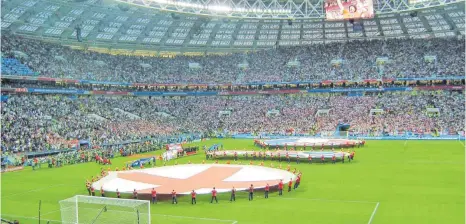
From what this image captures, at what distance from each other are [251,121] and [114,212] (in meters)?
53.7

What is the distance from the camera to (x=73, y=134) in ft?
170

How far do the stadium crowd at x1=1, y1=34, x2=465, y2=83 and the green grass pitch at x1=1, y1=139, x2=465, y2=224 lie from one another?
33769 millimetres

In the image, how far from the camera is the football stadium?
76.8 ft

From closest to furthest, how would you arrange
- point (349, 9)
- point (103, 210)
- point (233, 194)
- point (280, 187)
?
1. point (103, 210)
2. point (233, 194)
3. point (280, 187)
4. point (349, 9)

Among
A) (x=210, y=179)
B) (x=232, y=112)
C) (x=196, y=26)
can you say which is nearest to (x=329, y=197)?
(x=210, y=179)

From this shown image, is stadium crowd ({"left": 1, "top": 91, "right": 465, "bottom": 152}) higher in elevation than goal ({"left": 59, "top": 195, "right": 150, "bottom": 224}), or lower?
higher

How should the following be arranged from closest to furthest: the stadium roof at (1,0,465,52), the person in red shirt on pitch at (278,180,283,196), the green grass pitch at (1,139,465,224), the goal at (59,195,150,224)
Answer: the goal at (59,195,150,224) → the green grass pitch at (1,139,465,224) → the person in red shirt on pitch at (278,180,283,196) → the stadium roof at (1,0,465,52)

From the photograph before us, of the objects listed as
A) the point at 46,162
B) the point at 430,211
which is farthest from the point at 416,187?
the point at 46,162

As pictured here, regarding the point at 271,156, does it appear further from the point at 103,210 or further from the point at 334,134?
the point at 334,134

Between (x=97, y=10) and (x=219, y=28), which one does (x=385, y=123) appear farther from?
(x=97, y=10)

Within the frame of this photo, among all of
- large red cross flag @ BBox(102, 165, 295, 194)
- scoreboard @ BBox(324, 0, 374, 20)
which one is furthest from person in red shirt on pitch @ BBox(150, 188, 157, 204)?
scoreboard @ BBox(324, 0, 374, 20)

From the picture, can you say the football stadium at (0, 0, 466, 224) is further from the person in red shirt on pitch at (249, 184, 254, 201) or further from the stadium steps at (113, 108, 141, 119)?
the stadium steps at (113, 108, 141, 119)

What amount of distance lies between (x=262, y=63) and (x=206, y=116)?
53.7 ft

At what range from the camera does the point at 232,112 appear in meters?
75.7
